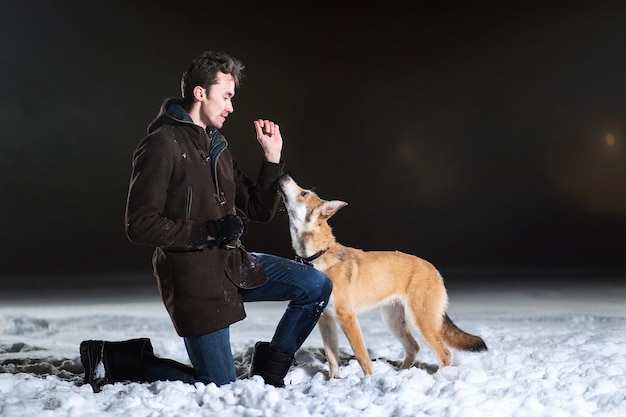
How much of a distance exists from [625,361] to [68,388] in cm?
331

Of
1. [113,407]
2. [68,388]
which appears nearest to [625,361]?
[113,407]

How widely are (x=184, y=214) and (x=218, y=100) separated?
64cm

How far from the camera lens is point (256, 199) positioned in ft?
11.9

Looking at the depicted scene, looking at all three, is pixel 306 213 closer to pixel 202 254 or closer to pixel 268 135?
pixel 268 135

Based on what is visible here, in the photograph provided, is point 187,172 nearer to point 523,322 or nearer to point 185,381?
point 185,381

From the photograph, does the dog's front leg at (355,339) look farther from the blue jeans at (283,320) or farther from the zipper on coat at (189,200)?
the zipper on coat at (189,200)

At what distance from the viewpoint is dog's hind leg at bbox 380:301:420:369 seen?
4.20 m

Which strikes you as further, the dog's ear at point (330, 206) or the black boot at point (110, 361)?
the dog's ear at point (330, 206)

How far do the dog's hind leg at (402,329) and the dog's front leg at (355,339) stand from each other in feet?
1.90

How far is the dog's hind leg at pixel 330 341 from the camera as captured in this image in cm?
376

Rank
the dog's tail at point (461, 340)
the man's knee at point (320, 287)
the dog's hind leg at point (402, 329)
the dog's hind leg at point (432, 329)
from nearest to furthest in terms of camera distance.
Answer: the man's knee at point (320, 287), the dog's hind leg at point (432, 329), the dog's tail at point (461, 340), the dog's hind leg at point (402, 329)

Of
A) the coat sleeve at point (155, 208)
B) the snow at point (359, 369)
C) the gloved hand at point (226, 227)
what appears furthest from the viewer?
the gloved hand at point (226, 227)

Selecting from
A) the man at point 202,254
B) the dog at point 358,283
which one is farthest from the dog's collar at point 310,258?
the man at point 202,254

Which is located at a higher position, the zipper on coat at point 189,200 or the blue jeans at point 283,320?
the zipper on coat at point 189,200
